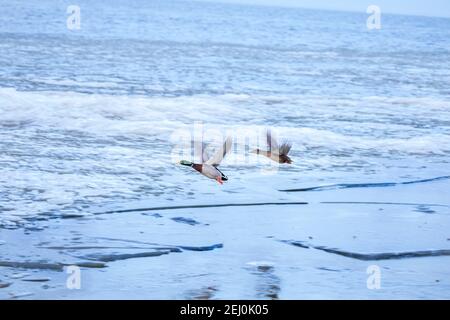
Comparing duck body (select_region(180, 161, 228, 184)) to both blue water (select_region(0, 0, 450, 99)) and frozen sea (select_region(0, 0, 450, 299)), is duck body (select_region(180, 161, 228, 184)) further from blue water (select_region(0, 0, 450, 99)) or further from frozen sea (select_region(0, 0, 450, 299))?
blue water (select_region(0, 0, 450, 99))

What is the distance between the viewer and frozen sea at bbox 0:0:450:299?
485 cm

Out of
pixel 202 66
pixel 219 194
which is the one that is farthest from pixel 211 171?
pixel 202 66

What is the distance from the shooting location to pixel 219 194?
6938 mm

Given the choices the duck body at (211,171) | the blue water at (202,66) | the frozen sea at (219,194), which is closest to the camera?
the frozen sea at (219,194)

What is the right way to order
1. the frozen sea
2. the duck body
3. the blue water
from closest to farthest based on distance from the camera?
the frozen sea, the duck body, the blue water

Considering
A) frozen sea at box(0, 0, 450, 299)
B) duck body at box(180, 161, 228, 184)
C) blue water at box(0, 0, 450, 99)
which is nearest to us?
frozen sea at box(0, 0, 450, 299)

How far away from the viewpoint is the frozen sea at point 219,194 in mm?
4852

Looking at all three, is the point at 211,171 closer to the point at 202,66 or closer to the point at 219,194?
the point at 219,194

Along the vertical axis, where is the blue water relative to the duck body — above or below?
below

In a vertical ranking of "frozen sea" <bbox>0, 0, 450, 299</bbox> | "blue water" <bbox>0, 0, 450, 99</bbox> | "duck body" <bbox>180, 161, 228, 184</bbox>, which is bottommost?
"blue water" <bbox>0, 0, 450, 99</bbox>

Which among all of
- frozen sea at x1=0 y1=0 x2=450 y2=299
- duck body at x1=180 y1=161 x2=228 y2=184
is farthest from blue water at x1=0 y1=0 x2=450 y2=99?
duck body at x1=180 y1=161 x2=228 y2=184

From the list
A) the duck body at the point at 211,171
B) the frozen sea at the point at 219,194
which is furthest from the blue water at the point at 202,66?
the duck body at the point at 211,171

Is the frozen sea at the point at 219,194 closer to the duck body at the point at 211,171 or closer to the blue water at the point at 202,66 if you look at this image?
the blue water at the point at 202,66

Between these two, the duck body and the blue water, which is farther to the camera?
the blue water
